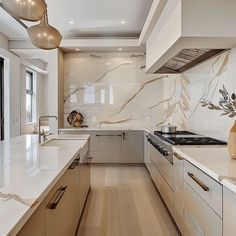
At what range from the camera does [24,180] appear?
1.33 metres

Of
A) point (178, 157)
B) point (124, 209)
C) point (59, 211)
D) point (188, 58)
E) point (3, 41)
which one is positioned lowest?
point (124, 209)

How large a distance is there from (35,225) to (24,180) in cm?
28

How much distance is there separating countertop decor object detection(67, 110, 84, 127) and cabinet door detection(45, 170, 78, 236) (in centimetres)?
361

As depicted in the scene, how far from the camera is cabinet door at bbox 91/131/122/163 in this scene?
5.27 m

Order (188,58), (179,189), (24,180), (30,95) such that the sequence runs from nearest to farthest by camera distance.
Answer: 1. (24,180)
2. (179,189)
3. (188,58)
4. (30,95)

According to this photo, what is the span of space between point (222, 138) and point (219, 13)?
1.30 meters

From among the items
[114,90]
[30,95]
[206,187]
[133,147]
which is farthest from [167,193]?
[30,95]

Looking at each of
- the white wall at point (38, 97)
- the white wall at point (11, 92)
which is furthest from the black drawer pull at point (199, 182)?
the white wall at point (38, 97)

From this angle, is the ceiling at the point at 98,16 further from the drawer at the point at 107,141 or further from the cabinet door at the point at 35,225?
the cabinet door at the point at 35,225

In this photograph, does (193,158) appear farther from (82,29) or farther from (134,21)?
(82,29)

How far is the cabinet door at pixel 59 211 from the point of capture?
4.53 feet

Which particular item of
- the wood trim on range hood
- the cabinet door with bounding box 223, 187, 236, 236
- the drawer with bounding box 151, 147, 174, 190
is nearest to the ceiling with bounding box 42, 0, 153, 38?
the wood trim on range hood

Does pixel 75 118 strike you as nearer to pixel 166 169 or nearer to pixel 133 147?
pixel 133 147

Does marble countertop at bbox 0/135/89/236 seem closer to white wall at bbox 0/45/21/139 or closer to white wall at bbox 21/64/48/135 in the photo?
white wall at bbox 0/45/21/139
